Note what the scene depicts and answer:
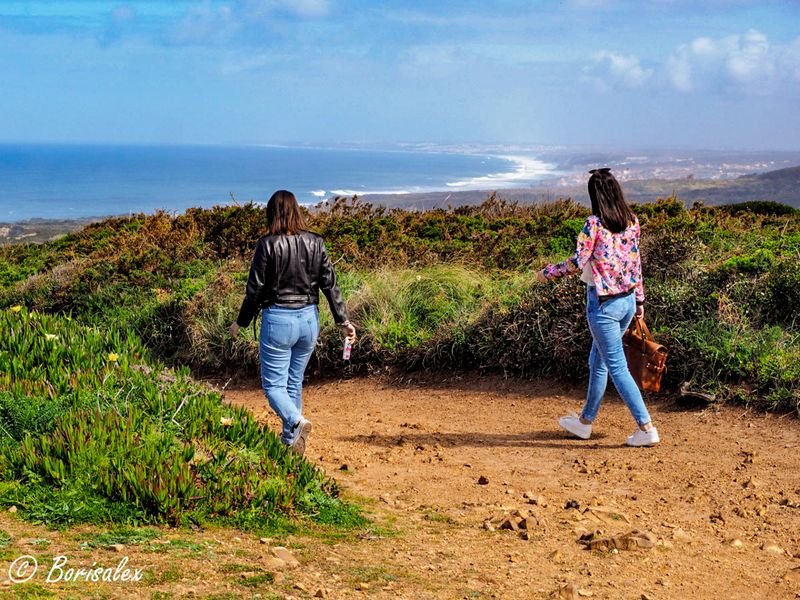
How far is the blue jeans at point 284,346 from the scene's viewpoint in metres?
6.44

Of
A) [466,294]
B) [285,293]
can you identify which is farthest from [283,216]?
[466,294]

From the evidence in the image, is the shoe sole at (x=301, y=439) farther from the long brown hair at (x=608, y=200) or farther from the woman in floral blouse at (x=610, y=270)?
the long brown hair at (x=608, y=200)

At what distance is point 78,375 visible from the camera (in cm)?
686

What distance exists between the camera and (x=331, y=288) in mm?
6715

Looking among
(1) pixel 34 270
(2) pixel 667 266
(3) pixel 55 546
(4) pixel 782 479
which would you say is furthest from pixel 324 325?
(1) pixel 34 270

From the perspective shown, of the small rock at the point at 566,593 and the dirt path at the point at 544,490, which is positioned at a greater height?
the small rock at the point at 566,593

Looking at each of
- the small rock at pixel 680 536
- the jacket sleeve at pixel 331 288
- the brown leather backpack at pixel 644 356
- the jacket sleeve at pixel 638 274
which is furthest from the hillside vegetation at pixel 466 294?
the jacket sleeve at pixel 331 288

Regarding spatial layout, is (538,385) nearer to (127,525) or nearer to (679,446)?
(679,446)

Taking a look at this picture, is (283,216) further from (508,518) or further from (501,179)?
(501,179)

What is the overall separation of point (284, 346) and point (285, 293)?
0.40 meters

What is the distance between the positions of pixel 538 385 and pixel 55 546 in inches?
226

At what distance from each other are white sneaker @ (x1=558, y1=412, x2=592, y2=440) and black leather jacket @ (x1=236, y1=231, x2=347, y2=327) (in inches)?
104

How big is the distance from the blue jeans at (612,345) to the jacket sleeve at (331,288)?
192cm

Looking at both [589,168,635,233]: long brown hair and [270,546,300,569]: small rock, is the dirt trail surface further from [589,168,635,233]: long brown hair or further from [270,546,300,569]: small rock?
[589,168,635,233]: long brown hair
